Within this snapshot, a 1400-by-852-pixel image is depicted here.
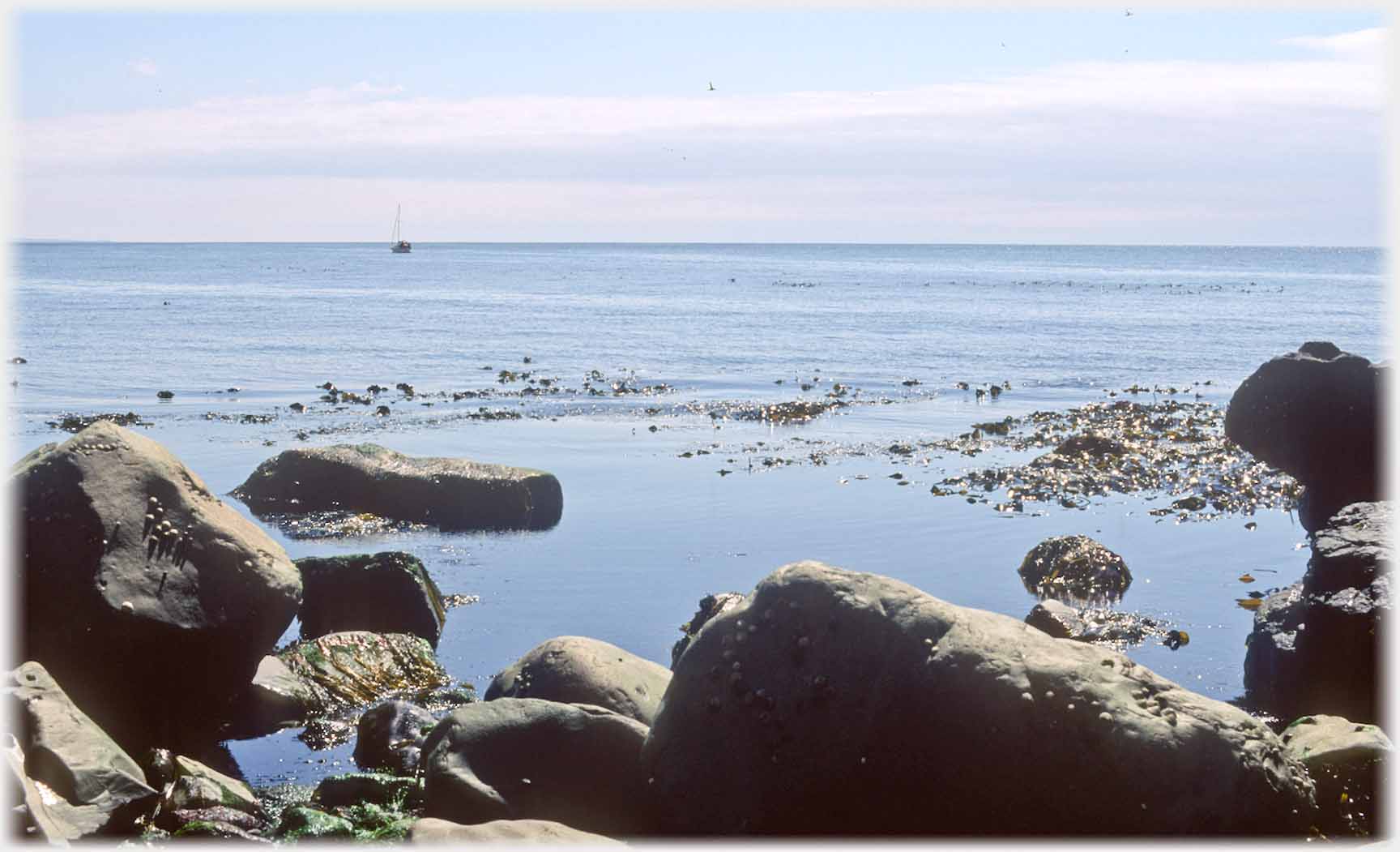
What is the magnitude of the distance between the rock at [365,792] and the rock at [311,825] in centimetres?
41

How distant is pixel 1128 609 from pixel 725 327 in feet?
139

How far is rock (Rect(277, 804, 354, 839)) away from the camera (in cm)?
808

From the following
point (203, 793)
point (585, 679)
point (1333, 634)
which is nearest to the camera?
point (203, 793)

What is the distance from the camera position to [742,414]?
93.7 ft

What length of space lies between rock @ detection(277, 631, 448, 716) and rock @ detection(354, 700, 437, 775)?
1.08 m

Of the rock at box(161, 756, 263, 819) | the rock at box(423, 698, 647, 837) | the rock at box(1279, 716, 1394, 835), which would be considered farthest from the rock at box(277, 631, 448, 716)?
the rock at box(1279, 716, 1394, 835)

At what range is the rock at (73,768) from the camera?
7.98 metres

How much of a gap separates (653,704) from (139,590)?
4343 millimetres

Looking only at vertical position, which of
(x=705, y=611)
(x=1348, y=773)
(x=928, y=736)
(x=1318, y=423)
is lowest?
(x=1348, y=773)

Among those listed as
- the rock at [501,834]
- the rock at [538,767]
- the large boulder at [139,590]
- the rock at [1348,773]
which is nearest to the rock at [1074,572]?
the rock at [1348,773]

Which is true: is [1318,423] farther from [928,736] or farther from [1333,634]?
[928,736]

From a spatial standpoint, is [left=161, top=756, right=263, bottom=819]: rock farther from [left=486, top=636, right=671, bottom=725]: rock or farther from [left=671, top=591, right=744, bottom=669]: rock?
[left=671, top=591, right=744, bottom=669]: rock

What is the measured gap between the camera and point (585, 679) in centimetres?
966

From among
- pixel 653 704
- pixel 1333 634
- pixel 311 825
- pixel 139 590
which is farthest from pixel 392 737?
pixel 1333 634
